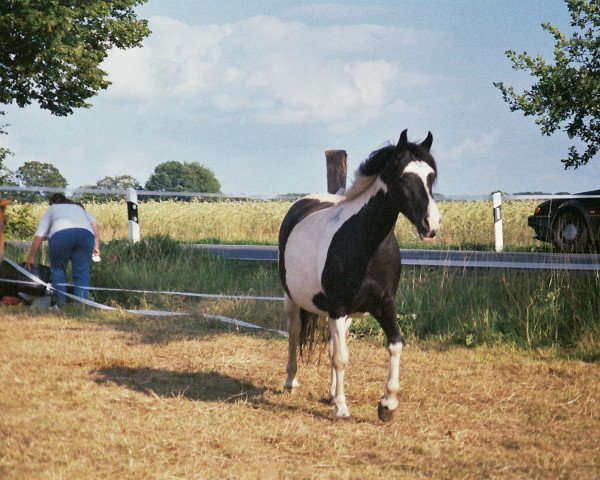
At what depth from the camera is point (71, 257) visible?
37.9 ft

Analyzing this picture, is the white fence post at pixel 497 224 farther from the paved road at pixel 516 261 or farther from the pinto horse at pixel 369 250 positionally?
the pinto horse at pixel 369 250

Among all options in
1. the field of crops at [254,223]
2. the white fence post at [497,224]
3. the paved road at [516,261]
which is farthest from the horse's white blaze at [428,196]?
the field of crops at [254,223]

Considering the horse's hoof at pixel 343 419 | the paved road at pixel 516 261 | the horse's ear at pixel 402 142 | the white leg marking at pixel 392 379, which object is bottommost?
the horse's hoof at pixel 343 419

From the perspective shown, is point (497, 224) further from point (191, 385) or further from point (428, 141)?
point (428, 141)

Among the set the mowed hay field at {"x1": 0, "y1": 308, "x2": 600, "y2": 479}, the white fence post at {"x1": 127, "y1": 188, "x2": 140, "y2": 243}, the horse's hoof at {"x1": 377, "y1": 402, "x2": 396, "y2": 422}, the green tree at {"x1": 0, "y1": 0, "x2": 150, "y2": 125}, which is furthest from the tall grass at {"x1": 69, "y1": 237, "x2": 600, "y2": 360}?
the green tree at {"x1": 0, "y1": 0, "x2": 150, "y2": 125}

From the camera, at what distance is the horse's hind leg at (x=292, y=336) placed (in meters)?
6.75

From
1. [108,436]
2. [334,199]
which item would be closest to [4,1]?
[334,199]

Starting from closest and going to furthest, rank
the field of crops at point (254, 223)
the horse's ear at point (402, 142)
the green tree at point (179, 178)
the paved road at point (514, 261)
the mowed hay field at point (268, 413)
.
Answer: the mowed hay field at point (268, 413)
the horse's ear at point (402, 142)
the paved road at point (514, 261)
the field of crops at point (254, 223)
the green tree at point (179, 178)

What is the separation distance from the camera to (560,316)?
29.5 ft

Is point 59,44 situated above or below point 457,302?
above

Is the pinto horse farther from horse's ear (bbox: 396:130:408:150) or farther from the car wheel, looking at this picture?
the car wheel

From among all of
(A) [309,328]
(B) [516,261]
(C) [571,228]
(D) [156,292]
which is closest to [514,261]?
(B) [516,261]

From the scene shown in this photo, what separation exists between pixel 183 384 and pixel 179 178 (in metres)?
83.6

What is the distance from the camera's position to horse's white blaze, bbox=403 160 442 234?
509 cm
